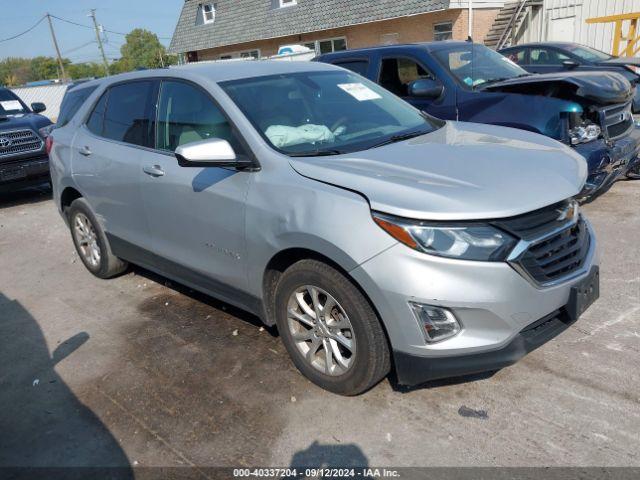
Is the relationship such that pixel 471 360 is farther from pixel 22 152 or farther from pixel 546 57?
pixel 546 57

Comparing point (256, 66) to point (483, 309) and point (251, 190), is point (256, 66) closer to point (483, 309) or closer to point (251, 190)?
point (251, 190)

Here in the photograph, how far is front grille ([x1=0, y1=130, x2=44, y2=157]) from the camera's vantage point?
8828 mm

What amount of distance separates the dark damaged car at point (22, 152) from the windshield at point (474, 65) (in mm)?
6548

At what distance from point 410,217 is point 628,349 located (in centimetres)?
180

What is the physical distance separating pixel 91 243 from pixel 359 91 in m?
2.91

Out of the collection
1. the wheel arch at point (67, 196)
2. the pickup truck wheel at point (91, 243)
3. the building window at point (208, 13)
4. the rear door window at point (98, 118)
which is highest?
the building window at point (208, 13)

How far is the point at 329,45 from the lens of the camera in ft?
79.7

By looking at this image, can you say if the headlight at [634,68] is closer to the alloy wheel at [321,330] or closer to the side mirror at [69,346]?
the alloy wheel at [321,330]

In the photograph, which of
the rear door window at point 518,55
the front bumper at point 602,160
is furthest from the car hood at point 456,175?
the rear door window at point 518,55

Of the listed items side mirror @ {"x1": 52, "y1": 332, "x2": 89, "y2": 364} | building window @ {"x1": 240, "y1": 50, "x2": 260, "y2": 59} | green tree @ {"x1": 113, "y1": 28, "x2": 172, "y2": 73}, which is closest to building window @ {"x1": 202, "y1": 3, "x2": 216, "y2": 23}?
building window @ {"x1": 240, "y1": 50, "x2": 260, "y2": 59}

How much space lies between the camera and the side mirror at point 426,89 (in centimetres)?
574

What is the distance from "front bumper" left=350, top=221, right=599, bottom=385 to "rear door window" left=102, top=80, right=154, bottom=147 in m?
2.29

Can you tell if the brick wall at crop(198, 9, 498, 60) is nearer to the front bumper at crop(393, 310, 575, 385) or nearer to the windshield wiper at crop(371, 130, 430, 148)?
the windshield wiper at crop(371, 130, 430, 148)

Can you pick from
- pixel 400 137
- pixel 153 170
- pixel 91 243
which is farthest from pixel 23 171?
pixel 400 137
